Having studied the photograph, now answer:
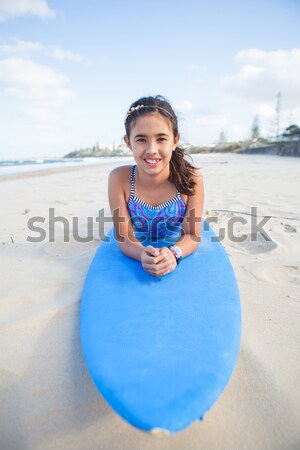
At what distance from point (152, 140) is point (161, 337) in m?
1.21

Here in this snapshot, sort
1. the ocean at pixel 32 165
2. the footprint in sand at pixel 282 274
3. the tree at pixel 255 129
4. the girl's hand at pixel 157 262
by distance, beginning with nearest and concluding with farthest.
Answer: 1. the girl's hand at pixel 157 262
2. the footprint in sand at pixel 282 274
3. the ocean at pixel 32 165
4. the tree at pixel 255 129

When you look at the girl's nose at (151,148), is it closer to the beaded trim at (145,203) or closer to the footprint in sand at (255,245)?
the beaded trim at (145,203)

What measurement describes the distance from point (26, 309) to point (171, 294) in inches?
34.7

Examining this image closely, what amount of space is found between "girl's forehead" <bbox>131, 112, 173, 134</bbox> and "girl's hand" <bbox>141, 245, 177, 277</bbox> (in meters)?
0.77

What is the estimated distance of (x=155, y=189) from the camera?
214 centimetres

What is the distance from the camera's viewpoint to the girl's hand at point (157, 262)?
1529mm

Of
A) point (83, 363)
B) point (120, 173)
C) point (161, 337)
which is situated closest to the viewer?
point (161, 337)

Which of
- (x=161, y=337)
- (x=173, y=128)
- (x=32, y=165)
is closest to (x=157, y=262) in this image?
Result: (x=161, y=337)

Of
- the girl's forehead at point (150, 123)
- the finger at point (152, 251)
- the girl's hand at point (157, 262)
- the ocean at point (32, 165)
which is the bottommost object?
the ocean at point (32, 165)

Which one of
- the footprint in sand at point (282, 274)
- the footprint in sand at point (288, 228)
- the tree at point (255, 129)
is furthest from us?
the tree at point (255, 129)

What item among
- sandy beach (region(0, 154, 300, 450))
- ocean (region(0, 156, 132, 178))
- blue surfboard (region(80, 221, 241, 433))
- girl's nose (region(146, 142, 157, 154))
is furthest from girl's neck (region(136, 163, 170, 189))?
ocean (region(0, 156, 132, 178))

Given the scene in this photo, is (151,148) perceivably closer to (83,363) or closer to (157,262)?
(157,262)

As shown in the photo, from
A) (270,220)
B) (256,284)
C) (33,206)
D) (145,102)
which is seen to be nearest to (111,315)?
(256,284)

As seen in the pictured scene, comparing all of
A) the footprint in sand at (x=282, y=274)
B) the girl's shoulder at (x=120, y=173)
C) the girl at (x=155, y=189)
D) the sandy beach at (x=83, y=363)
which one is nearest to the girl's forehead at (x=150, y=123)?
the girl at (x=155, y=189)
